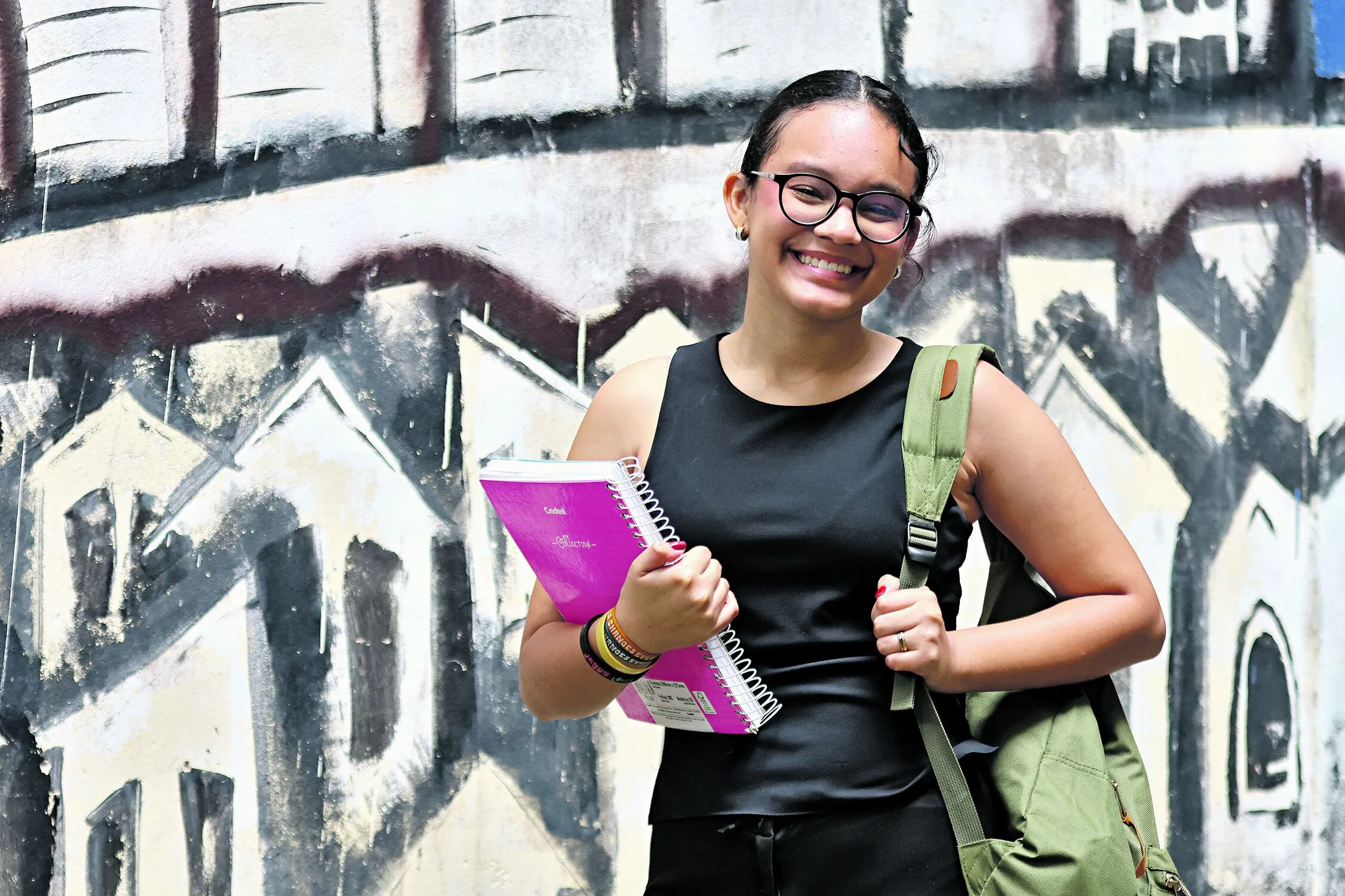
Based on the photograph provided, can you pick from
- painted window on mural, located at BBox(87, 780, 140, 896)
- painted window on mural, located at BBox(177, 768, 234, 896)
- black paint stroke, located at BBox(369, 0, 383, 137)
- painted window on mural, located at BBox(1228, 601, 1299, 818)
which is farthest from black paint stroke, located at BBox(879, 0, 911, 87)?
painted window on mural, located at BBox(87, 780, 140, 896)

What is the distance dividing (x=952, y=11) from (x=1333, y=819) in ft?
6.67

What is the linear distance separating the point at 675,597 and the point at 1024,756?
461 mm

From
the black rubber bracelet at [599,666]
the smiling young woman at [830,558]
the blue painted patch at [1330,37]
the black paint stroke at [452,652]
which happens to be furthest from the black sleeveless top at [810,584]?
the blue painted patch at [1330,37]

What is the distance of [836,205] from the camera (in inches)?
57.7

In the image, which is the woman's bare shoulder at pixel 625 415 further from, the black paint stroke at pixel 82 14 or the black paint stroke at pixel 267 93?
the black paint stroke at pixel 82 14

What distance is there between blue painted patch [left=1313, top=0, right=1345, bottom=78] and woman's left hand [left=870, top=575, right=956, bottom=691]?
2146 millimetres

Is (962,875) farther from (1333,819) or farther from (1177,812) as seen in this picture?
(1333,819)

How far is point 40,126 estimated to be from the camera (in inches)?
104

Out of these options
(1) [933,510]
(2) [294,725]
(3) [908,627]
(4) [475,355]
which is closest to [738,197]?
(1) [933,510]

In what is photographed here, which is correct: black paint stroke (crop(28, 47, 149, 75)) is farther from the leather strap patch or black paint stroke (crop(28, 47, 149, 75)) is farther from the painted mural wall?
the leather strap patch

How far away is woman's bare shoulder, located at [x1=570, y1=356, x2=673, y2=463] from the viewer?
5.13ft

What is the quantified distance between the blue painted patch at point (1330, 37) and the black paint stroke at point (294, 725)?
2.47m

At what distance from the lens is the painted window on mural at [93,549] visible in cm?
263

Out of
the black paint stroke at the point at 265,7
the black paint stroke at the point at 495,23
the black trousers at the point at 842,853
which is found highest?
the black paint stroke at the point at 265,7
